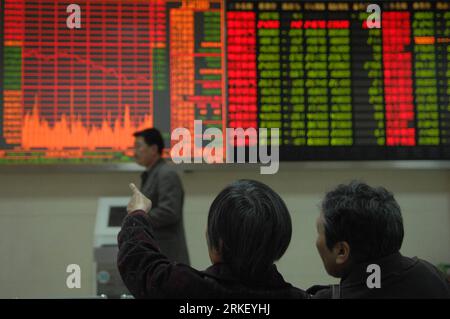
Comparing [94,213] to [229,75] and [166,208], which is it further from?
[229,75]

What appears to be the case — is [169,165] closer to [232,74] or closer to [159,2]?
[232,74]

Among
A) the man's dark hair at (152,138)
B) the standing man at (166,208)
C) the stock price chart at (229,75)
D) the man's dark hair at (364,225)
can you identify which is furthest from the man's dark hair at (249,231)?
the stock price chart at (229,75)

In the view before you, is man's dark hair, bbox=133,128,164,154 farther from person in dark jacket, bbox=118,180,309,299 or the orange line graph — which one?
person in dark jacket, bbox=118,180,309,299

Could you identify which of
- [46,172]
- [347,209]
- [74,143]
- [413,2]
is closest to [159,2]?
[74,143]

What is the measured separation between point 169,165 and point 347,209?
1708 mm

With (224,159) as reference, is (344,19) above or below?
above

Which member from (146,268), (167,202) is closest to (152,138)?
(167,202)

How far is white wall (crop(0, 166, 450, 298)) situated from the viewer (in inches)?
107

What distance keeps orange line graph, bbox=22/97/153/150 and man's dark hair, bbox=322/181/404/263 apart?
1801 millimetres

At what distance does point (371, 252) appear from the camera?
97 centimetres

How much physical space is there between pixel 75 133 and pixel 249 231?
192cm

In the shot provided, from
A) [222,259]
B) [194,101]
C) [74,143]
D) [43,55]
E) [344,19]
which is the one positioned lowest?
[222,259]

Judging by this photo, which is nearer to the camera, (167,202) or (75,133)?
(167,202)

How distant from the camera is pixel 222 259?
0.91 metres
